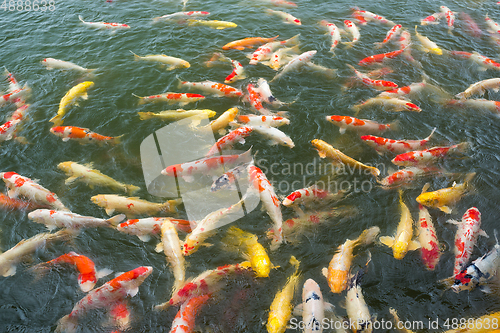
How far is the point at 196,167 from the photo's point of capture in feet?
21.5

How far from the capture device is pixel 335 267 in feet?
16.9

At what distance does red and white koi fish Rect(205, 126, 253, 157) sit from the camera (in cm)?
699

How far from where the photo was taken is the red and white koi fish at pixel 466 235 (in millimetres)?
5152

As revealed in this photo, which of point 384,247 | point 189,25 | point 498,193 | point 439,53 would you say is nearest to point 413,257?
point 384,247

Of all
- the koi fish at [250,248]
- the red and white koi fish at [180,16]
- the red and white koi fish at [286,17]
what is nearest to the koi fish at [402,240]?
the koi fish at [250,248]

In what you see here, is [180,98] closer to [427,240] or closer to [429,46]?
[427,240]

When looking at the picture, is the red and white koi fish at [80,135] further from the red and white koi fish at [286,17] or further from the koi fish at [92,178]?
the red and white koi fish at [286,17]

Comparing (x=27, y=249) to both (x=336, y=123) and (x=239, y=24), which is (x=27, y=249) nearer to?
(x=336, y=123)

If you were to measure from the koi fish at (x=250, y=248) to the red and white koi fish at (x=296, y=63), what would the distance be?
16.9 ft

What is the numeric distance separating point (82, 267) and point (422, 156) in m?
6.98

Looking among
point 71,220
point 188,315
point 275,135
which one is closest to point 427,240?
point 275,135

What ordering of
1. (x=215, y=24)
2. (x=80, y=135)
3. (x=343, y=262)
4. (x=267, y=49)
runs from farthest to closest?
(x=215, y=24)
(x=267, y=49)
(x=80, y=135)
(x=343, y=262)

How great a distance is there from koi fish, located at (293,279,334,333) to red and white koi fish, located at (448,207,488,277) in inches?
88.6

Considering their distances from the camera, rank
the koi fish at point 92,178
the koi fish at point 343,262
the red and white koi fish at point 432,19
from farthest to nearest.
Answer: the red and white koi fish at point 432,19 < the koi fish at point 92,178 < the koi fish at point 343,262
